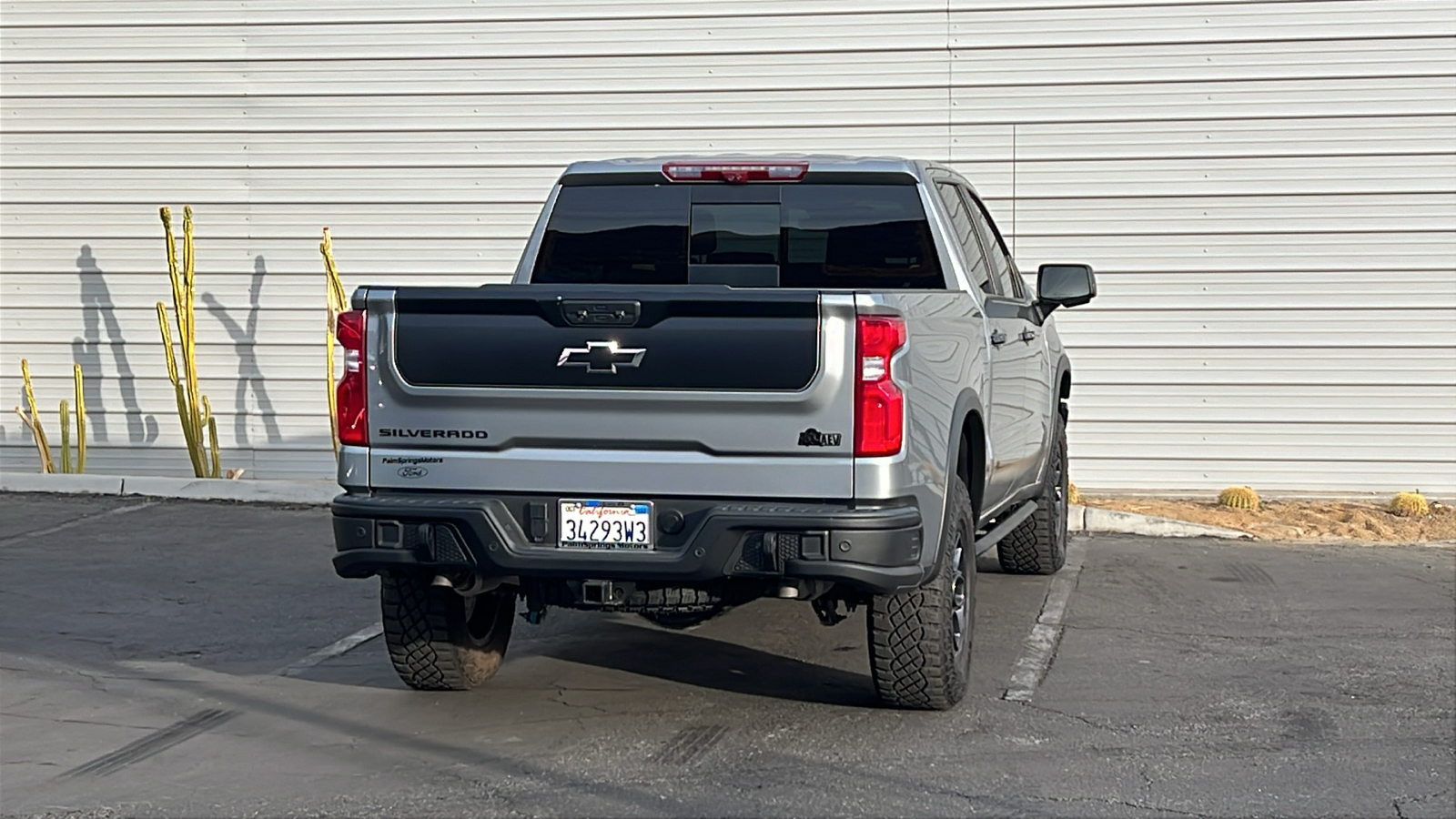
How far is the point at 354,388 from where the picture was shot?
19.0ft

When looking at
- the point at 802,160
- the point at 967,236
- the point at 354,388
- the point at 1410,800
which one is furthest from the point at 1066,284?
the point at 354,388

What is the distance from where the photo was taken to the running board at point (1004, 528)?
22.8 feet

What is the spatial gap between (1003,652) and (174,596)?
4.11m

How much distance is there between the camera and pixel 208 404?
1276 cm

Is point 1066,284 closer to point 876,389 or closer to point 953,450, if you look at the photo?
point 953,450

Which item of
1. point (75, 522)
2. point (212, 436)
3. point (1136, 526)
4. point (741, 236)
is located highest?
point (741, 236)

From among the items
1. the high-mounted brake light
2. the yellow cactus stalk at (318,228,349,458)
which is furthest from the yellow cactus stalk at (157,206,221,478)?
the high-mounted brake light

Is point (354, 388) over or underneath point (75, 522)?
over

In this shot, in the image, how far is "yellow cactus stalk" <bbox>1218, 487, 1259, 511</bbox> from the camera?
11641 mm

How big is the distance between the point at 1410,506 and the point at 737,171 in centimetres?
635

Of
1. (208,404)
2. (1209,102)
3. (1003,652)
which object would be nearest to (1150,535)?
(1209,102)

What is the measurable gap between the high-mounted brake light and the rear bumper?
200 cm

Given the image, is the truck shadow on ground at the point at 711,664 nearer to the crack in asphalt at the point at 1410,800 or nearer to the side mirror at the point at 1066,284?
the crack in asphalt at the point at 1410,800

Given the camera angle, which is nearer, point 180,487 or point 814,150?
point 180,487
